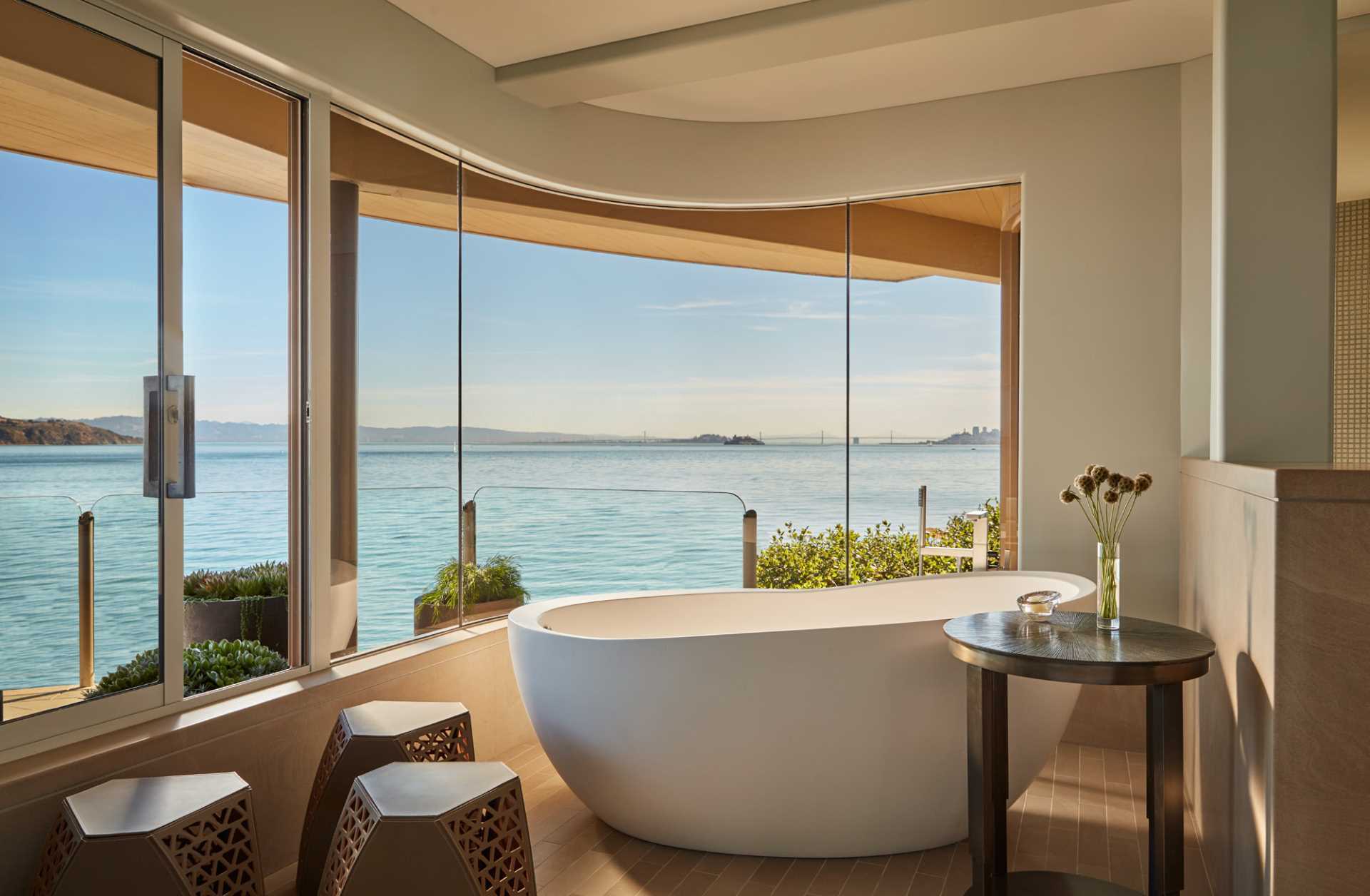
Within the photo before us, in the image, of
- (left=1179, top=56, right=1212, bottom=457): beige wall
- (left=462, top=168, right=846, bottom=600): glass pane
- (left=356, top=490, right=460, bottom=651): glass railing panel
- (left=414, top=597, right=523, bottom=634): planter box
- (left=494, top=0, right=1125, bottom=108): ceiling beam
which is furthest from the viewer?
(left=462, top=168, right=846, bottom=600): glass pane

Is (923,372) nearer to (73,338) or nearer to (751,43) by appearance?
(751,43)

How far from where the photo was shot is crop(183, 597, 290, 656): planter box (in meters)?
2.71

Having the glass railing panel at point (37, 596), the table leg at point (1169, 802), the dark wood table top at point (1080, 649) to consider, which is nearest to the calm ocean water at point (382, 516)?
the glass railing panel at point (37, 596)

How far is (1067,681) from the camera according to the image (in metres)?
2.21

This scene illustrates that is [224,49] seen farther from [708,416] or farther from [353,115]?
[708,416]

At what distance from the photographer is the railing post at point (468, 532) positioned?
3.93m

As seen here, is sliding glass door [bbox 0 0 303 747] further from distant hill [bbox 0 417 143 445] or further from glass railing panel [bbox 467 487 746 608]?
glass railing panel [bbox 467 487 746 608]

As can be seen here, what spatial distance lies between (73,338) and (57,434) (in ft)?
0.80

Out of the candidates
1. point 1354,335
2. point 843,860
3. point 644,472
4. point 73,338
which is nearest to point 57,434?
point 73,338

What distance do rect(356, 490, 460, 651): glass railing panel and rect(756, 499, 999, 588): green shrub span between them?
1677mm

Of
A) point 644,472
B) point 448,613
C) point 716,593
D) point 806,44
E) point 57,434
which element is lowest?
point 448,613

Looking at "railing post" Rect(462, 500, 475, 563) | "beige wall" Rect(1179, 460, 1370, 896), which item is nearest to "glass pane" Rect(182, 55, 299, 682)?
"railing post" Rect(462, 500, 475, 563)

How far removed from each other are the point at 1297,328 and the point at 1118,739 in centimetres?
200

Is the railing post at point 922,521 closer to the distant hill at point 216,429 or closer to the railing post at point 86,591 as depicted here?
the distant hill at point 216,429
